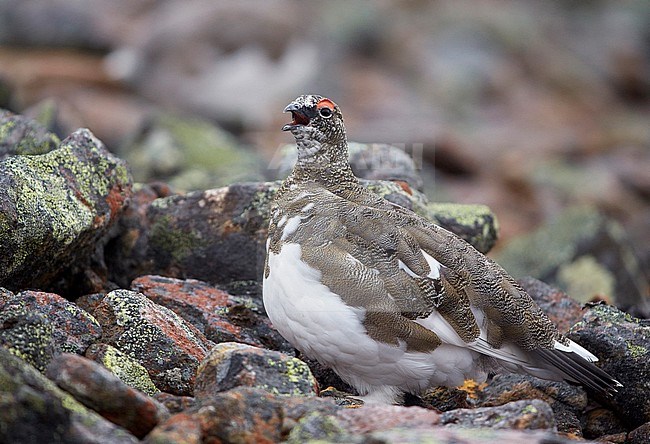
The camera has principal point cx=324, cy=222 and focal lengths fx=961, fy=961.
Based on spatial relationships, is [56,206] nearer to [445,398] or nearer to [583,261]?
[445,398]

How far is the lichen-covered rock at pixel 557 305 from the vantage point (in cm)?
583

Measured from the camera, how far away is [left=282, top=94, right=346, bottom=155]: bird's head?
5316 millimetres

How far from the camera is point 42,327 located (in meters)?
3.99

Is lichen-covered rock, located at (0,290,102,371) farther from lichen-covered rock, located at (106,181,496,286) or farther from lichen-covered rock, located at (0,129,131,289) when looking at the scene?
lichen-covered rock, located at (106,181,496,286)

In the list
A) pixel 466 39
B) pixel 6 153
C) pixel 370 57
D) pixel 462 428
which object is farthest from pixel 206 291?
pixel 466 39

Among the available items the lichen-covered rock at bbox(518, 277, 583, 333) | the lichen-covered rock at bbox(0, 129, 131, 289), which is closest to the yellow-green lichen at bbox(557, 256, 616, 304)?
the lichen-covered rock at bbox(518, 277, 583, 333)

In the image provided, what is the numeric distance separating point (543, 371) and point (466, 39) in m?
18.7

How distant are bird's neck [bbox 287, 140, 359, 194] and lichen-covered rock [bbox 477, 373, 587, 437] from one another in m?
1.38

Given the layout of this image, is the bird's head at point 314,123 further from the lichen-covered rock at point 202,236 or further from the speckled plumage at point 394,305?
the lichen-covered rock at point 202,236

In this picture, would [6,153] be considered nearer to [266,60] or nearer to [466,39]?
[266,60]

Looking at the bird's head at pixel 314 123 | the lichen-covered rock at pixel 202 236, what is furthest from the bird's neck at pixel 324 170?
the lichen-covered rock at pixel 202 236

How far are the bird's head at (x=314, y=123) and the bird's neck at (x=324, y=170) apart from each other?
34mm

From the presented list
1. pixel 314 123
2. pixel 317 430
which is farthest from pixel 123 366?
pixel 314 123

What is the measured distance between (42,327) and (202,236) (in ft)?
6.88
